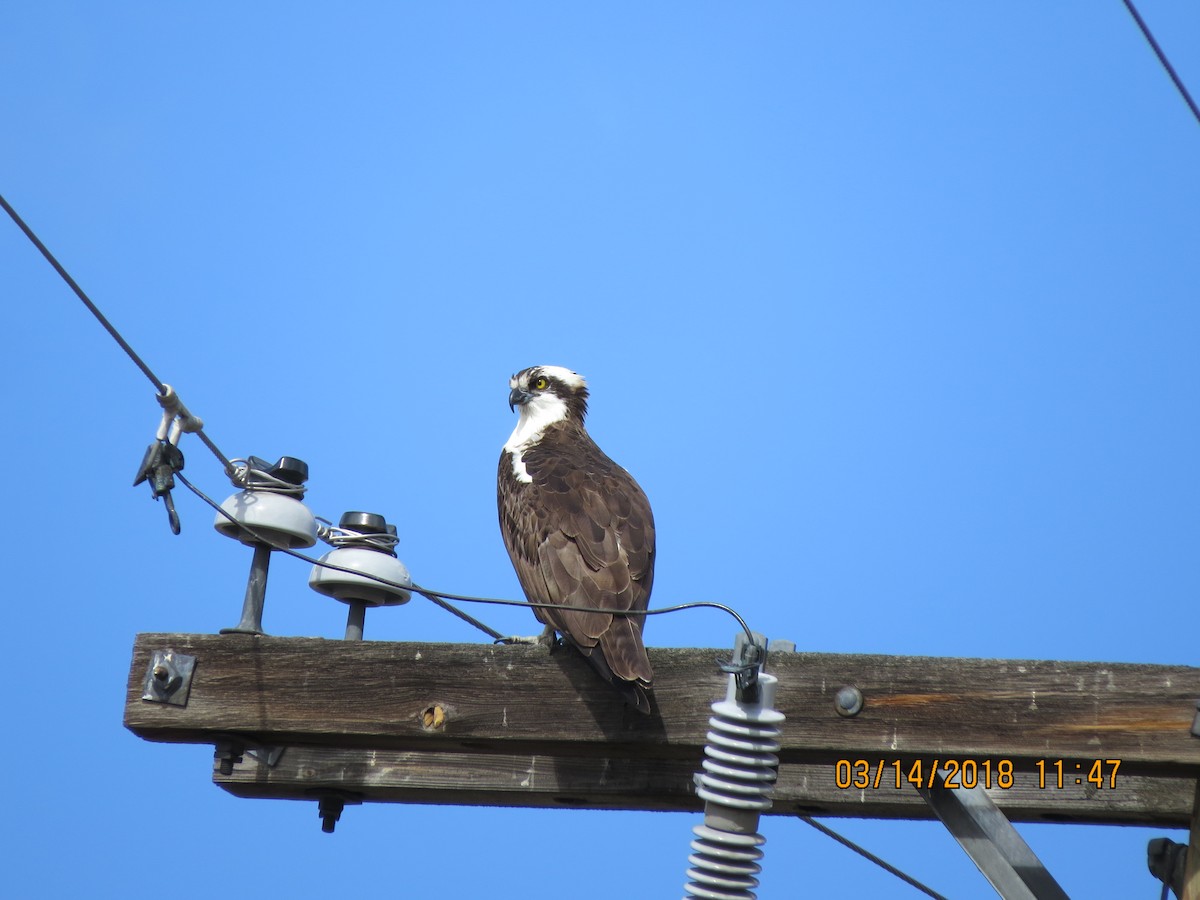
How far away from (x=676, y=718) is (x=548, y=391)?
11.3 ft

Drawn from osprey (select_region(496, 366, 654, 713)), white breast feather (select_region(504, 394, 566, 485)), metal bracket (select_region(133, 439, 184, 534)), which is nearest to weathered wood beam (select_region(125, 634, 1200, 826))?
osprey (select_region(496, 366, 654, 713))

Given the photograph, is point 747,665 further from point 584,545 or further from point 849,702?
point 584,545

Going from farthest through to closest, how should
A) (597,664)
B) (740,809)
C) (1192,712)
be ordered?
1. (597,664)
2. (1192,712)
3. (740,809)

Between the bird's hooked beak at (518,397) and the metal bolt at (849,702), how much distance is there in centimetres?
359

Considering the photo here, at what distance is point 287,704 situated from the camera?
3.91 m

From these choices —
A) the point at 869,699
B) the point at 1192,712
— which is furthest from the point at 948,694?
the point at 1192,712

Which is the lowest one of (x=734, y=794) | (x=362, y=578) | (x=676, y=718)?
(x=734, y=794)

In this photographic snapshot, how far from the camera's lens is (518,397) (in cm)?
703

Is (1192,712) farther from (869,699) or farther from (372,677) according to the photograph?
(372,677)

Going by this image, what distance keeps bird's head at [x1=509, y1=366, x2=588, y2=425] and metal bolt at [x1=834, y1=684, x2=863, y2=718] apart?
3447 millimetres

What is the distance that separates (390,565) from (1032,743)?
2201 mm

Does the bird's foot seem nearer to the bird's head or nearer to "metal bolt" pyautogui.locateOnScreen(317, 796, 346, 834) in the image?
"metal bolt" pyautogui.locateOnScreen(317, 796, 346, 834)

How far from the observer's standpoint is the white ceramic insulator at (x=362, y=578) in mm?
4723

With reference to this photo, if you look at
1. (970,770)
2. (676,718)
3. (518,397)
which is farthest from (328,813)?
(518,397)
